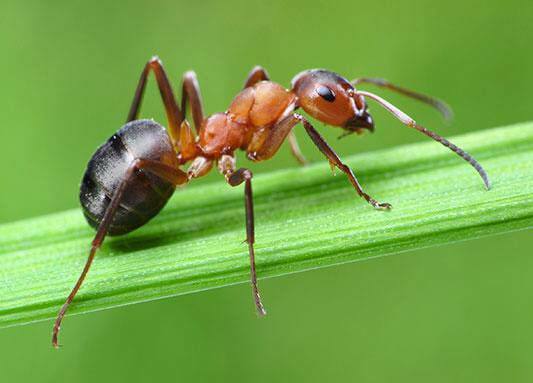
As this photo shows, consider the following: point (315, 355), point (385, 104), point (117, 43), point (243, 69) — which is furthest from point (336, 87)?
point (117, 43)

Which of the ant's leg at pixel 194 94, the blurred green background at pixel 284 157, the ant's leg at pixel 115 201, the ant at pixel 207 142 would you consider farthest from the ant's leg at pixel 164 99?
the blurred green background at pixel 284 157

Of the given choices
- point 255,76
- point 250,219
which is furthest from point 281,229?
point 255,76

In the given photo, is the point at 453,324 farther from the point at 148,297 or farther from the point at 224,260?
the point at 148,297

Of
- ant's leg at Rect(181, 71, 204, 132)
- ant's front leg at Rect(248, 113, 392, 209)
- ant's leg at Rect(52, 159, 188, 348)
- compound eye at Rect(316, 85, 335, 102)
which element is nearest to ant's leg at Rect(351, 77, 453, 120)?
compound eye at Rect(316, 85, 335, 102)

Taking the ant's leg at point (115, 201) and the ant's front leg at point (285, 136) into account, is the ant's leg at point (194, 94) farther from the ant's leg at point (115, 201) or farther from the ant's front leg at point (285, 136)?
the ant's leg at point (115, 201)

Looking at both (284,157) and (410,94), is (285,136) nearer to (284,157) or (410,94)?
(410,94)
